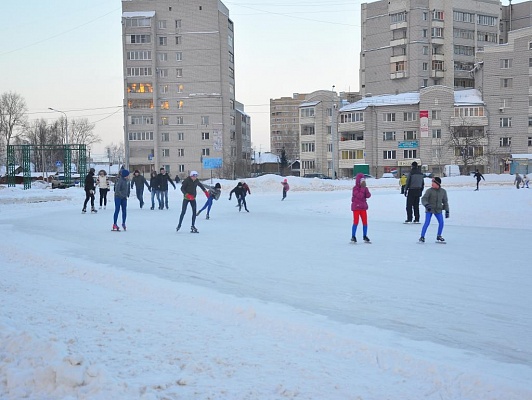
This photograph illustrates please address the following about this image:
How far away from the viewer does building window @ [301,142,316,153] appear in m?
87.3

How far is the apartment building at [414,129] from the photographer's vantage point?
249ft

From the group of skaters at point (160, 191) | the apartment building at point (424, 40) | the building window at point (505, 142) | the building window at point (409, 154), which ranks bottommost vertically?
the group of skaters at point (160, 191)

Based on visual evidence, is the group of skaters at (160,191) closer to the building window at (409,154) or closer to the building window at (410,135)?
the building window at (409,154)

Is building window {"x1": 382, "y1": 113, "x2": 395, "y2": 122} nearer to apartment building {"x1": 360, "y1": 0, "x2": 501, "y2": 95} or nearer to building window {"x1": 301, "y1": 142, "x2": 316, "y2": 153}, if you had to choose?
apartment building {"x1": 360, "y1": 0, "x2": 501, "y2": 95}

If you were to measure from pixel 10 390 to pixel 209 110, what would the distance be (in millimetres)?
81563

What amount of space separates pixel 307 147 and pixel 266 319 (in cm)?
8233

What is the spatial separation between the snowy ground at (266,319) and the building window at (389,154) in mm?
65986

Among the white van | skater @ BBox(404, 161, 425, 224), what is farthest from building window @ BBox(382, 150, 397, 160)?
skater @ BBox(404, 161, 425, 224)

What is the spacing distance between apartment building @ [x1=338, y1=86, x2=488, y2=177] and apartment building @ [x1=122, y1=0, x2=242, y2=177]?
65.5 feet

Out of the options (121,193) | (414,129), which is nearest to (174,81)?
(414,129)

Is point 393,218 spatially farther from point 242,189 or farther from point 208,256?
point 208,256

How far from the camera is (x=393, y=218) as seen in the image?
69.9 feet

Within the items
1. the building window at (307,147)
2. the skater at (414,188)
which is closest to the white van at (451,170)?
the building window at (307,147)

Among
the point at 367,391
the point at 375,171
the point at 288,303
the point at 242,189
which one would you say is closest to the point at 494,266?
the point at 288,303
